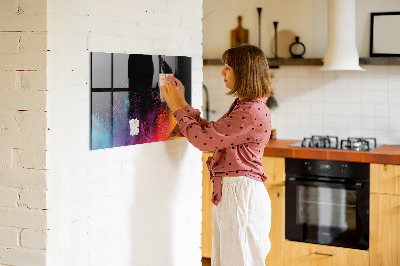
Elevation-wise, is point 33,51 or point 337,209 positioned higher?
point 33,51

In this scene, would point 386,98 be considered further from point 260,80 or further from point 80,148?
point 80,148

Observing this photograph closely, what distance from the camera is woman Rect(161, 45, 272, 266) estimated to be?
8.94 feet

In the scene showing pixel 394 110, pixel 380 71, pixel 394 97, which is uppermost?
pixel 380 71

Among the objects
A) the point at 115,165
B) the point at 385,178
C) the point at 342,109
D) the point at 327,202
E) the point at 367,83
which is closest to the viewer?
the point at 115,165

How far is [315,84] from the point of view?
4961 millimetres

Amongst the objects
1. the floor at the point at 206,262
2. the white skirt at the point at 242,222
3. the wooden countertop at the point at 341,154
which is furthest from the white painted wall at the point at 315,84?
the white skirt at the point at 242,222

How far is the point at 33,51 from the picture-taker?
225 cm

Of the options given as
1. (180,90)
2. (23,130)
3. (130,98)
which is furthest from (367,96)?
(23,130)

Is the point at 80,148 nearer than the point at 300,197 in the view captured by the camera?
Yes

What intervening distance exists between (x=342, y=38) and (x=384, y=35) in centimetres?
36

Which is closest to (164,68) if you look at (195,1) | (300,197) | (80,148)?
(195,1)

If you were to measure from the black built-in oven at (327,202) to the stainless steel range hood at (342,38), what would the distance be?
0.78 meters

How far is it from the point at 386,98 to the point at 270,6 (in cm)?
123

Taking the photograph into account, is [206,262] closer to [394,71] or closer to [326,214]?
[326,214]
